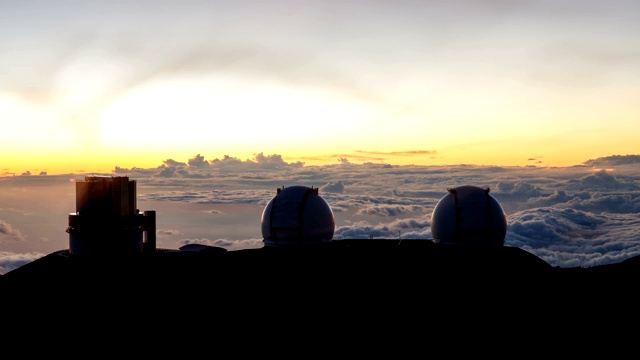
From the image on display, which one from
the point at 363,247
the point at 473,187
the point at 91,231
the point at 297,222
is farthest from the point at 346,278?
the point at 91,231

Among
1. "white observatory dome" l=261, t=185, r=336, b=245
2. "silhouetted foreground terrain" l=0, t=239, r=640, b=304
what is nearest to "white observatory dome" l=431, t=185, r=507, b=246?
"silhouetted foreground terrain" l=0, t=239, r=640, b=304

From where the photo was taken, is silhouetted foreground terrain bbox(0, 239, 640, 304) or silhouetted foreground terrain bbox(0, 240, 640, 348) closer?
silhouetted foreground terrain bbox(0, 240, 640, 348)

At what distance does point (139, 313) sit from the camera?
33.2m

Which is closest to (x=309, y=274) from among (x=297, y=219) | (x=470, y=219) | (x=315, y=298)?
(x=315, y=298)

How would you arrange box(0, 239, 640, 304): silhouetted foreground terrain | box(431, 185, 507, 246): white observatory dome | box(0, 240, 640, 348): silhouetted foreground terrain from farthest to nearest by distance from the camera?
box(431, 185, 507, 246): white observatory dome, box(0, 239, 640, 304): silhouetted foreground terrain, box(0, 240, 640, 348): silhouetted foreground terrain

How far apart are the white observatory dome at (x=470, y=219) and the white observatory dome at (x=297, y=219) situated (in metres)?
7.56

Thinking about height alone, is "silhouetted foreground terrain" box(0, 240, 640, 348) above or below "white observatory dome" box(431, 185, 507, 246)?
below

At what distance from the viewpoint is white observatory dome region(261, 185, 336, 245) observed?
125ft

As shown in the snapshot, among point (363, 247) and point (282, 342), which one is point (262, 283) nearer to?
point (282, 342)

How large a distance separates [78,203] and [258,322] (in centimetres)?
1523

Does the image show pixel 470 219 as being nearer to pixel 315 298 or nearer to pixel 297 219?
pixel 297 219

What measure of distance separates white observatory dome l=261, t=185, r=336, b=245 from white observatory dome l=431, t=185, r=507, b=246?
297 inches

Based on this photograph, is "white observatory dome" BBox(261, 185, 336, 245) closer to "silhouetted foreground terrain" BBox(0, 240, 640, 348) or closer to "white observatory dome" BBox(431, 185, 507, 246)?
"silhouetted foreground terrain" BBox(0, 240, 640, 348)

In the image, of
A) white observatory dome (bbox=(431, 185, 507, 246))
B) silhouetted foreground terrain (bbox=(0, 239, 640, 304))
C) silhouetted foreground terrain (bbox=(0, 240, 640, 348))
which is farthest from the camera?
white observatory dome (bbox=(431, 185, 507, 246))
